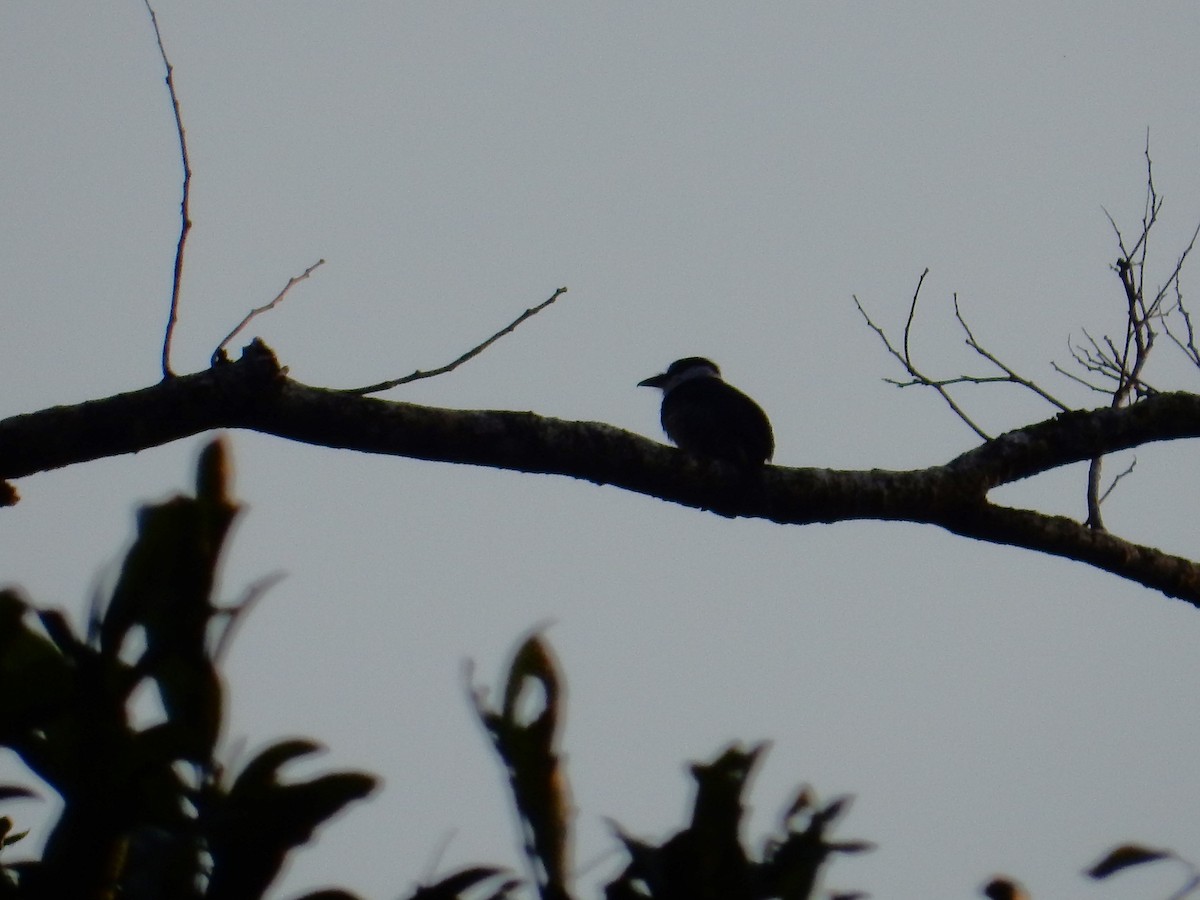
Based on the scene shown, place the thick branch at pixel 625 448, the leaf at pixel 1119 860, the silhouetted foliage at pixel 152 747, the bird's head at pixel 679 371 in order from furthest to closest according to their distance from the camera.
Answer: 1. the bird's head at pixel 679 371
2. the thick branch at pixel 625 448
3. the leaf at pixel 1119 860
4. the silhouetted foliage at pixel 152 747

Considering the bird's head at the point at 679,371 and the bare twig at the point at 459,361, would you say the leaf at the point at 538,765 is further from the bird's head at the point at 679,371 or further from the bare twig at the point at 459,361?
the bird's head at the point at 679,371

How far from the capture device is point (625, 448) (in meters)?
2.83

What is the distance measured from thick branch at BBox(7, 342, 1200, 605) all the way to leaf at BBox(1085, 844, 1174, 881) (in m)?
1.53

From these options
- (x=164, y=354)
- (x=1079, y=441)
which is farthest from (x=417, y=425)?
(x=1079, y=441)

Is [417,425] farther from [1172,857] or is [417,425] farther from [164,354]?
[1172,857]

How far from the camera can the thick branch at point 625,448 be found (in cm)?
239

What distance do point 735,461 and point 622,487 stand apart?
1.13ft

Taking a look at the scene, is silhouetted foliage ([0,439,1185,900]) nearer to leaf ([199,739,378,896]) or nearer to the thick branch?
leaf ([199,739,378,896])

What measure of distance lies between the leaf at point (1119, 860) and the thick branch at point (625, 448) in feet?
5.01

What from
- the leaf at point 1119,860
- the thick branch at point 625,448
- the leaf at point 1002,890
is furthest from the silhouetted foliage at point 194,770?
the thick branch at point 625,448

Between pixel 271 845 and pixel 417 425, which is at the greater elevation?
pixel 417 425

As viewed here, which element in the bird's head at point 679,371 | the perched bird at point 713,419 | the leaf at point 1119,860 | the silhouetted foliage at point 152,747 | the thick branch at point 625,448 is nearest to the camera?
the silhouetted foliage at point 152,747

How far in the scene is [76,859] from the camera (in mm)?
985

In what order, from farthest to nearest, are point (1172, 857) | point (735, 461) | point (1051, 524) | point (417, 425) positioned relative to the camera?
point (1051, 524)
point (735, 461)
point (417, 425)
point (1172, 857)
